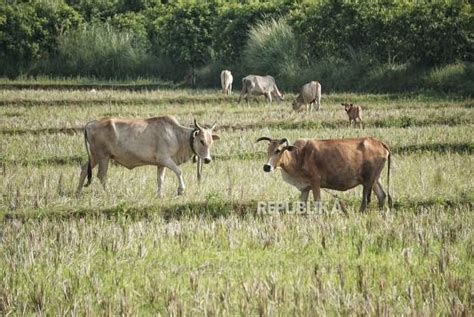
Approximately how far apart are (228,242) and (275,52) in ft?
75.2

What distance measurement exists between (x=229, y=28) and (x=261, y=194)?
22916mm

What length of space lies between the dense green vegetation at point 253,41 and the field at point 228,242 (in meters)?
11.0

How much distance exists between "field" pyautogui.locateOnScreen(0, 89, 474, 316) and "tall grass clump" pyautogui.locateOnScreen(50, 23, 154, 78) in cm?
2269

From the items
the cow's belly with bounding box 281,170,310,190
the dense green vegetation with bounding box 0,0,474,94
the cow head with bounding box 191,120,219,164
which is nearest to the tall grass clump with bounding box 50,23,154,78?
the dense green vegetation with bounding box 0,0,474,94

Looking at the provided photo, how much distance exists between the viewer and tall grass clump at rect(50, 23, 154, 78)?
118 feet

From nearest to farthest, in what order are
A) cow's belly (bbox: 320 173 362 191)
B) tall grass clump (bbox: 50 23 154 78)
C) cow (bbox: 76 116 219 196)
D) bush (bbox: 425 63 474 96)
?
cow's belly (bbox: 320 173 362 191) → cow (bbox: 76 116 219 196) → bush (bbox: 425 63 474 96) → tall grass clump (bbox: 50 23 154 78)

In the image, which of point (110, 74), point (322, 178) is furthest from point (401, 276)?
point (110, 74)

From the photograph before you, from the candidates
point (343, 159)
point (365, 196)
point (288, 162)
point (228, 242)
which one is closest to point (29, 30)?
point (288, 162)

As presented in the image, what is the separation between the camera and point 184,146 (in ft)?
35.3

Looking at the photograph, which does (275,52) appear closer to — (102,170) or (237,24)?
(237,24)

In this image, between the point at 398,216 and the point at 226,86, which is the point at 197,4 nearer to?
the point at 226,86

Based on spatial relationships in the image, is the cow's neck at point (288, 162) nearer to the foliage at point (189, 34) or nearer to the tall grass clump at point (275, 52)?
the tall grass clump at point (275, 52)

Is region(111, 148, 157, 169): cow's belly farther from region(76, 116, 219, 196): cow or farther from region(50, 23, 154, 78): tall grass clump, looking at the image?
region(50, 23, 154, 78): tall grass clump

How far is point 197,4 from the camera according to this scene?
34125 mm
